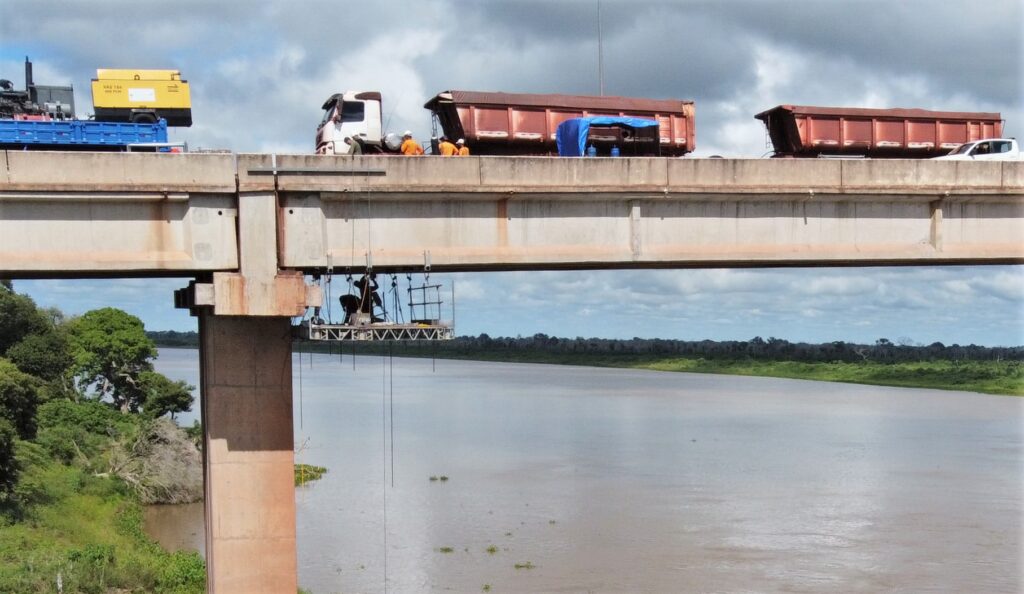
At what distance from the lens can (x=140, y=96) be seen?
72.2ft

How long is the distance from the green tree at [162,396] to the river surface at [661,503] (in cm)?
624

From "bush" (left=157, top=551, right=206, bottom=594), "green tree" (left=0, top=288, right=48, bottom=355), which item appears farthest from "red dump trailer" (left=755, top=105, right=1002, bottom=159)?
"green tree" (left=0, top=288, right=48, bottom=355)

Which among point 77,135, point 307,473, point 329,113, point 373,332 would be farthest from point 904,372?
point 373,332

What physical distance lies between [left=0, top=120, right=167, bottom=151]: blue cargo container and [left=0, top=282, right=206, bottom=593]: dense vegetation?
30.8ft

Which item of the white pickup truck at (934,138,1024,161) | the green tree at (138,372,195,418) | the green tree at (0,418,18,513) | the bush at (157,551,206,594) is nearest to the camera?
the white pickup truck at (934,138,1024,161)

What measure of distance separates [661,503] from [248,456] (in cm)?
2487

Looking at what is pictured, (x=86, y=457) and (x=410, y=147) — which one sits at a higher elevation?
(x=410, y=147)

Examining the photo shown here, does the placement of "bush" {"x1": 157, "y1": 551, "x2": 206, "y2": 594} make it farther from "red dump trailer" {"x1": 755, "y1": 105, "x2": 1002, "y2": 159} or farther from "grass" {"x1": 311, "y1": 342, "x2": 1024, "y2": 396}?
"grass" {"x1": 311, "y1": 342, "x2": 1024, "y2": 396}

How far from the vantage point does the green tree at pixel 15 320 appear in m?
48.2

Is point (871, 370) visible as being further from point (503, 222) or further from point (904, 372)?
point (503, 222)

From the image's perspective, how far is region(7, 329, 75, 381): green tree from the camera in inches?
1884

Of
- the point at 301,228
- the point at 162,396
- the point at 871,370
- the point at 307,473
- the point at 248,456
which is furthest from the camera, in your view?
the point at 871,370

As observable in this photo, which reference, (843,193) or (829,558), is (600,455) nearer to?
(829,558)

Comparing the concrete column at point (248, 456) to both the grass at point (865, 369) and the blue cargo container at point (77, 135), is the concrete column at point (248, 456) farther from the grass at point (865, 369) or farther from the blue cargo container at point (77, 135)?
the grass at point (865, 369)
